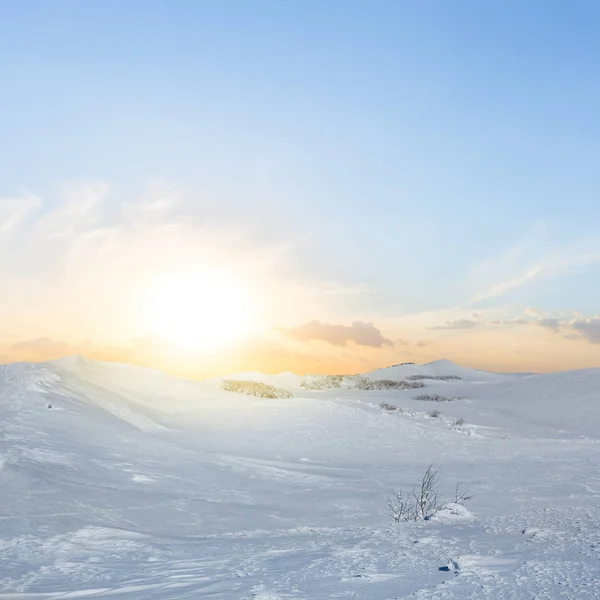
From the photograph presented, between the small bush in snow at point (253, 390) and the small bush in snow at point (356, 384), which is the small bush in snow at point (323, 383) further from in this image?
the small bush in snow at point (253, 390)

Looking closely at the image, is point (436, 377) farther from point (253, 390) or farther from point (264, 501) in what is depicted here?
point (264, 501)

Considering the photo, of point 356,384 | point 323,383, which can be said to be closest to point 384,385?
point 356,384

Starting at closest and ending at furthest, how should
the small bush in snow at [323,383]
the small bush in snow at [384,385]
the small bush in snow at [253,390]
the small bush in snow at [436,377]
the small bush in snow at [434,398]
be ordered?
the small bush in snow at [253,390], the small bush in snow at [434,398], the small bush in snow at [384,385], the small bush in snow at [323,383], the small bush in snow at [436,377]

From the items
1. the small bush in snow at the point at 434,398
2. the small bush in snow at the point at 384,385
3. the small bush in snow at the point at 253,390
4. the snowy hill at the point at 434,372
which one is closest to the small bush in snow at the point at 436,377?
the snowy hill at the point at 434,372

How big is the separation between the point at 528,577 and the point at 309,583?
1.49 metres

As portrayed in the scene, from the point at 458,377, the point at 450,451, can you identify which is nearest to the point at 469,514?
the point at 450,451

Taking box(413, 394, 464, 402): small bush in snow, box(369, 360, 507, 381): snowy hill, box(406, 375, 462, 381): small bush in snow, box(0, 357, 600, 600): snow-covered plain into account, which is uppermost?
box(369, 360, 507, 381): snowy hill

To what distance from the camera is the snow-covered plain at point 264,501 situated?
15.1 feet

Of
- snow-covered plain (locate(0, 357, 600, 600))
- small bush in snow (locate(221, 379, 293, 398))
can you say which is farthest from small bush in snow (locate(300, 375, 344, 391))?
snow-covered plain (locate(0, 357, 600, 600))

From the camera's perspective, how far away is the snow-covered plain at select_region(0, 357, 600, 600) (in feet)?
15.1

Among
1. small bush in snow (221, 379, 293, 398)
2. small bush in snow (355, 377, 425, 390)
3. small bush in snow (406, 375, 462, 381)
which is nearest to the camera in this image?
small bush in snow (221, 379, 293, 398)

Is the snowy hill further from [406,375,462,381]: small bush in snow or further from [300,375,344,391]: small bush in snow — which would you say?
[300,375,344,391]: small bush in snow

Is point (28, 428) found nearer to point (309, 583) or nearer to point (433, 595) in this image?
point (309, 583)

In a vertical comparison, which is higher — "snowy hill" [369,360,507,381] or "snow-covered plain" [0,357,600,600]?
"snowy hill" [369,360,507,381]
